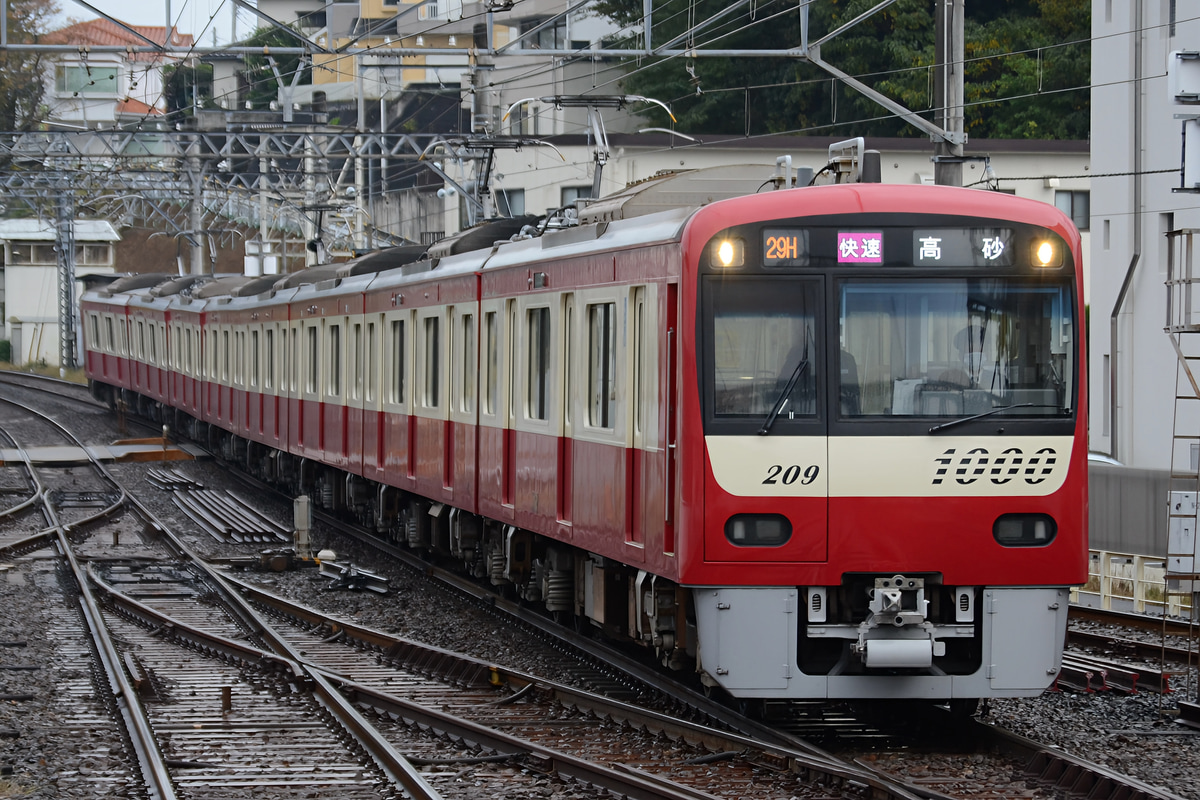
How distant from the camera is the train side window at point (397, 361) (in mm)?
15656

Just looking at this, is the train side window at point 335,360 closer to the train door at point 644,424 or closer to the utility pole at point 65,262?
the train door at point 644,424

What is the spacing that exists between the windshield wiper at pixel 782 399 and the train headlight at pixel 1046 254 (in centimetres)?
120

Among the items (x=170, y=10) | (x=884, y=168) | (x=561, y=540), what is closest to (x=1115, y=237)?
(x=884, y=168)

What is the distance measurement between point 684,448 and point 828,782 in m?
1.70

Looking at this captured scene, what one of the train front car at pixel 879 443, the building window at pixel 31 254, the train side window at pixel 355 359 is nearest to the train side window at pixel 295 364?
the train side window at pixel 355 359

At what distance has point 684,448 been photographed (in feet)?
26.3

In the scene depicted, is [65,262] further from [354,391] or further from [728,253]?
[728,253]

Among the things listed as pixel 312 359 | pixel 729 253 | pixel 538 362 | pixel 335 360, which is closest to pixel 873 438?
pixel 729 253

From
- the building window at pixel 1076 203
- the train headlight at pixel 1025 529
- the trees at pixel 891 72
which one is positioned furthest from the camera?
the trees at pixel 891 72

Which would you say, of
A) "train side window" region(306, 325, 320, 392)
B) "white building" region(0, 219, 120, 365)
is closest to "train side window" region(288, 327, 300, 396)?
"train side window" region(306, 325, 320, 392)

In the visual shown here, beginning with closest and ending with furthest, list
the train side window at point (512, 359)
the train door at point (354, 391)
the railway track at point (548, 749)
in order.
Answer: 1. the railway track at point (548, 749)
2. the train side window at point (512, 359)
3. the train door at point (354, 391)

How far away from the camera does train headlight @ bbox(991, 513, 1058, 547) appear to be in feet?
26.4

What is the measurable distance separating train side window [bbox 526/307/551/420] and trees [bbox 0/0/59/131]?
166 feet

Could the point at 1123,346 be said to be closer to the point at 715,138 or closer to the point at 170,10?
the point at 715,138
